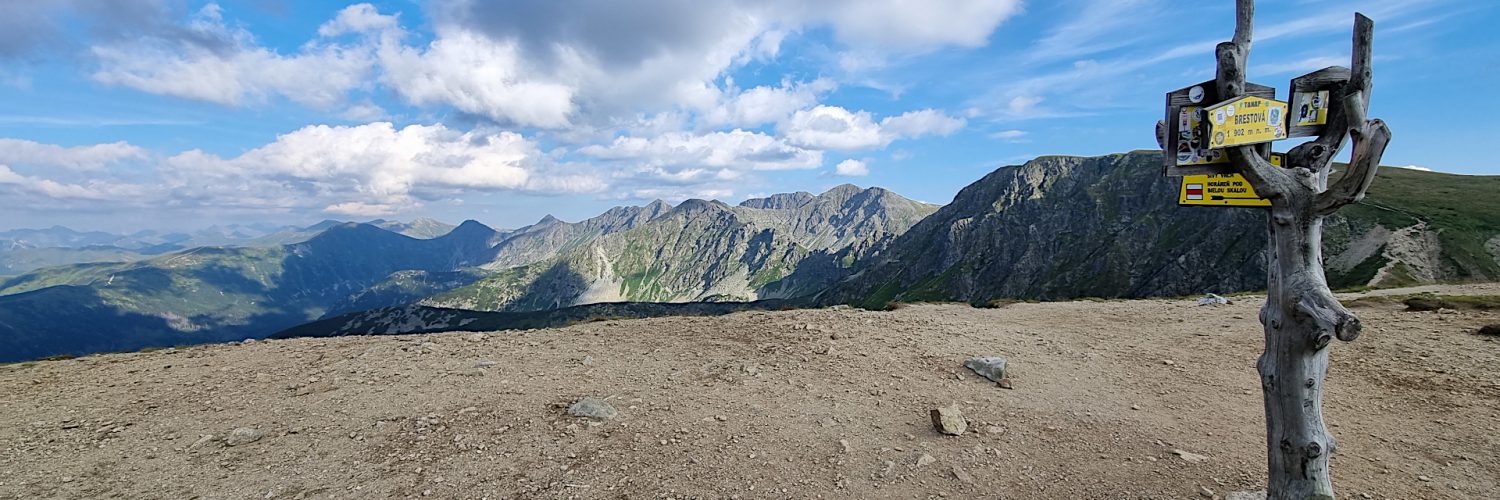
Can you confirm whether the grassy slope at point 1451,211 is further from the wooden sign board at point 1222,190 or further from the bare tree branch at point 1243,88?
the bare tree branch at point 1243,88

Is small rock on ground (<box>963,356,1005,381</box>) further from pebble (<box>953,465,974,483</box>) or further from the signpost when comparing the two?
the signpost

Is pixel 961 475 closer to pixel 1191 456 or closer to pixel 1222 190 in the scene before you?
pixel 1191 456

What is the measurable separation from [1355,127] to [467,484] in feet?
40.2

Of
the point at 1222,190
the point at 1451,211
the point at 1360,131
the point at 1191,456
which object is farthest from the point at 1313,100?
the point at 1451,211

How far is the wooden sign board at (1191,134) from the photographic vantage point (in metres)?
6.99

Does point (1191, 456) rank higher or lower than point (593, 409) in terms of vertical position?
lower

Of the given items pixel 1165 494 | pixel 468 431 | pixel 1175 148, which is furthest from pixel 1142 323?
pixel 468 431

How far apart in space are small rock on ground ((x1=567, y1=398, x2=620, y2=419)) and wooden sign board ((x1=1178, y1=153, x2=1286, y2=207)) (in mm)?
10012

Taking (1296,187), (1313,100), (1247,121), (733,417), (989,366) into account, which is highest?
(1313,100)

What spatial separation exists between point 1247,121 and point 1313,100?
843 mm

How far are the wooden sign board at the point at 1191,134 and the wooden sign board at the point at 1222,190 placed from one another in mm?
118

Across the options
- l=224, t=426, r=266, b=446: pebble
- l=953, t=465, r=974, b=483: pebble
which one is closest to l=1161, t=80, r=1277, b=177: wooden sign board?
l=953, t=465, r=974, b=483: pebble

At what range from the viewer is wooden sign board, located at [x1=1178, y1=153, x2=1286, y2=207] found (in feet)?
22.9

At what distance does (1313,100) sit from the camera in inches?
259
